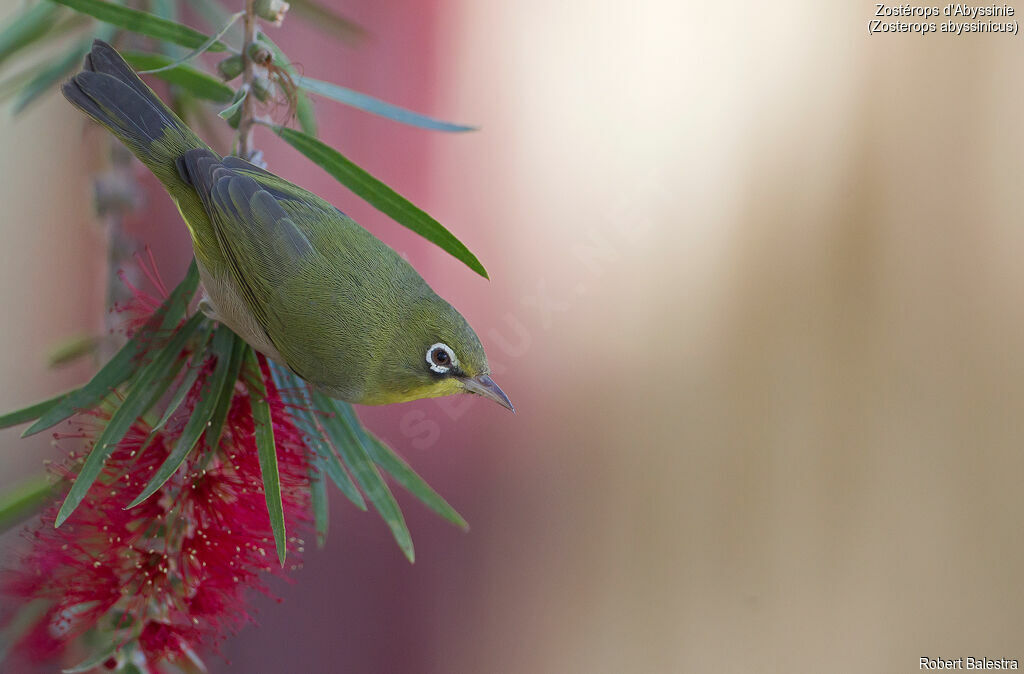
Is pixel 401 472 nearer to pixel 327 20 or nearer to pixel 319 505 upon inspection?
pixel 319 505

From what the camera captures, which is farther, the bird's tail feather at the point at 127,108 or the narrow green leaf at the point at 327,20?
the narrow green leaf at the point at 327,20

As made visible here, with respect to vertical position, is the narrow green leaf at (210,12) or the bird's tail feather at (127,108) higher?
the narrow green leaf at (210,12)

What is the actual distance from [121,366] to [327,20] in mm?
461

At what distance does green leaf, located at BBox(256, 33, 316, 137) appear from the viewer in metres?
0.61

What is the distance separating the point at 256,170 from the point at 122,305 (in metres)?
0.20

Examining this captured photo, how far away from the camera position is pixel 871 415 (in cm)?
139

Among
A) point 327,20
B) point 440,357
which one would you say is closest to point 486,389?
point 440,357

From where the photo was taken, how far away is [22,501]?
689mm

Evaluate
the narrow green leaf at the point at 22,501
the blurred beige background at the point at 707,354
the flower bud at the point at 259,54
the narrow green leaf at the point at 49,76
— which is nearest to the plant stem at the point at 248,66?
the flower bud at the point at 259,54

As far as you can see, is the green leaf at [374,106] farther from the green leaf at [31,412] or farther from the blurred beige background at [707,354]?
the blurred beige background at [707,354]

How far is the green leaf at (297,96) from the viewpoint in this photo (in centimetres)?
61

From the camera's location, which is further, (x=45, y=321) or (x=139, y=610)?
(x=45, y=321)

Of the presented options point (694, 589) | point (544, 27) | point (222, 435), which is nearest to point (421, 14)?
point (544, 27)

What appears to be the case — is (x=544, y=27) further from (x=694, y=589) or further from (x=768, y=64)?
(x=694, y=589)
